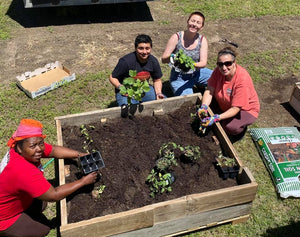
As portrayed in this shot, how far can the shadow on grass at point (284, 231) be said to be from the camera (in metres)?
3.26

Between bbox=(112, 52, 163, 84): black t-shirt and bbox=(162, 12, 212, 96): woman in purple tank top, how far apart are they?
433 mm

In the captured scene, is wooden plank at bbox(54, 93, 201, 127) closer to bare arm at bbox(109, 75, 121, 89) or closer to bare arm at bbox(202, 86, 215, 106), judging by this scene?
bare arm at bbox(202, 86, 215, 106)

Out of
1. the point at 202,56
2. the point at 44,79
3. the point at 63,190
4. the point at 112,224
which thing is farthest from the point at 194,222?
the point at 44,79

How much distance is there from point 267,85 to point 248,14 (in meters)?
3.16

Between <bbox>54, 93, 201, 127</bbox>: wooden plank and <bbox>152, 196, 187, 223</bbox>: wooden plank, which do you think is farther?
<bbox>54, 93, 201, 127</bbox>: wooden plank

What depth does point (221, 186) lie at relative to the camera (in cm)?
310

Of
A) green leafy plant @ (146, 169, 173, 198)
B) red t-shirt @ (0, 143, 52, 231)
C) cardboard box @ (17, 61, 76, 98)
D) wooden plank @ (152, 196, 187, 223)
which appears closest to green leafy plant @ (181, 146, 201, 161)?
green leafy plant @ (146, 169, 173, 198)

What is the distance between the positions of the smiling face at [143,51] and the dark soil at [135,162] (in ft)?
2.62

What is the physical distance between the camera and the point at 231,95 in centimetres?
383

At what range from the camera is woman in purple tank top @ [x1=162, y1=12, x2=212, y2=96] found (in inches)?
167

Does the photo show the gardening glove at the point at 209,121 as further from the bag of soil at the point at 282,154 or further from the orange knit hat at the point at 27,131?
the orange knit hat at the point at 27,131

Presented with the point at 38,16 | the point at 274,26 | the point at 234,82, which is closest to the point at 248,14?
the point at 274,26

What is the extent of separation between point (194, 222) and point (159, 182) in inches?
21.0

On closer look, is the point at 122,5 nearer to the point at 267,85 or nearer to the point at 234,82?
the point at 267,85
